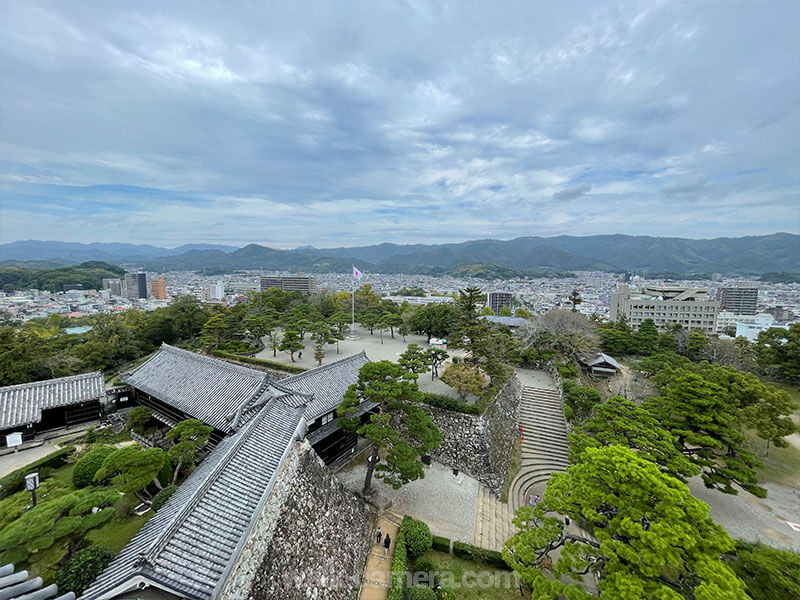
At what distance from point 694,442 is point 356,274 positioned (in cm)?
2561

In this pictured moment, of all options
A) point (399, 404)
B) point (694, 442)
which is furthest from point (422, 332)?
point (694, 442)

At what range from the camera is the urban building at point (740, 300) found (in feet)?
289

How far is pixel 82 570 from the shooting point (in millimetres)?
6199

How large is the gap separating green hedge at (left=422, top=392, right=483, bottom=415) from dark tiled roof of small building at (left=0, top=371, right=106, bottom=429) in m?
16.8

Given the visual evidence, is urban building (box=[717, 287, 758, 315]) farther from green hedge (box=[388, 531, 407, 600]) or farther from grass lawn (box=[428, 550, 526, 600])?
green hedge (box=[388, 531, 407, 600])

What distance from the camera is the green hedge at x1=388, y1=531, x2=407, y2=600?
377 inches

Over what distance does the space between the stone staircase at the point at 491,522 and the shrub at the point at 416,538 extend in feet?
7.91

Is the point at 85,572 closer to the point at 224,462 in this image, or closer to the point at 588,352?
the point at 224,462

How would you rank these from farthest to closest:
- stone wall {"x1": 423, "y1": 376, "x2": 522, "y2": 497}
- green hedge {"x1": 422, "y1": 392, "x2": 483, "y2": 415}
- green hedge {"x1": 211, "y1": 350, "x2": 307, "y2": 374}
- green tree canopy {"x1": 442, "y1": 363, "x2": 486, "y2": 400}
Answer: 1. green hedge {"x1": 211, "y1": 350, "x2": 307, "y2": 374}
2. green tree canopy {"x1": 442, "y1": 363, "x2": 486, "y2": 400}
3. green hedge {"x1": 422, "y1": 392, "x2": 483, "y2": 415}
4. stone wall {"x1": 423, "y1": 376, "x2": 522, "y2": 497}

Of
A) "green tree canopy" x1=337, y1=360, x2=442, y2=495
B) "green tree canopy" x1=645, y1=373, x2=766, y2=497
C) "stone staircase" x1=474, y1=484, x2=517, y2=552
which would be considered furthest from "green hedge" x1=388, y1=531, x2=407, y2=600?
"green tree canopy" x1=645, y1=373, x2=766, y2=497

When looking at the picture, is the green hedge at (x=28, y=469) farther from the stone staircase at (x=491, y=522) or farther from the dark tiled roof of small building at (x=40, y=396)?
the stone staircase at (x=491, y=522)

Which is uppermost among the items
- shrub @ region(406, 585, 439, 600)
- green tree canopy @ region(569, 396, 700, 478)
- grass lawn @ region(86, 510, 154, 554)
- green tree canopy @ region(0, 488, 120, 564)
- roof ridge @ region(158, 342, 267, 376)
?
roof ridge @ region(158, 342, 267, 376)

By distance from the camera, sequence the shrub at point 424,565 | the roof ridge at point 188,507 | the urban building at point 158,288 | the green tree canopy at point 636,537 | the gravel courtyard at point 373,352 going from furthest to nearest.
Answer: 1. the urban building at point 158,288
2. the gravel courtyard at point 373,352
3. the shrub at point 424,565
4. the green tree canopy at point 636,537
5. the roof ridge at point 188,507

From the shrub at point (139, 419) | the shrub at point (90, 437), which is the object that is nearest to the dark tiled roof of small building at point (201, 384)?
the shrub at point (139, 419)
